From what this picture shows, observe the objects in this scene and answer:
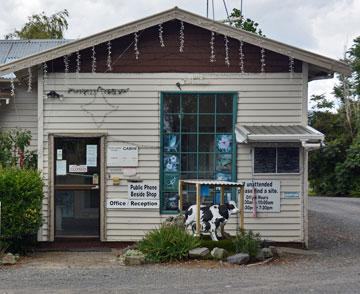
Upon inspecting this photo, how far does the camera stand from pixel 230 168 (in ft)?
41.4

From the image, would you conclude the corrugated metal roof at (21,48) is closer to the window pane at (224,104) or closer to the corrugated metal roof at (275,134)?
the window pane at (224,104)

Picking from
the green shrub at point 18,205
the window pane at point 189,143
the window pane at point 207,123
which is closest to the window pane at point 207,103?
the window pane at point 207,123

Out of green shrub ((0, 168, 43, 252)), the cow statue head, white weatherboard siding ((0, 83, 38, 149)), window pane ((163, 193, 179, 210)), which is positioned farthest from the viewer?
white weatherboard siding ((0, 83, 38, 149))

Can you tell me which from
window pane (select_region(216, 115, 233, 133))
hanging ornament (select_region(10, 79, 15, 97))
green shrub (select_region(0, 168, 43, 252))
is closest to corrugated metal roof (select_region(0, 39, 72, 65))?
hanging ornament (select_region(10, 79, 15, 97))

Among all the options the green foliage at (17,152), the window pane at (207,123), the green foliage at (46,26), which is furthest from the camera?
the green foliage at (46,26)

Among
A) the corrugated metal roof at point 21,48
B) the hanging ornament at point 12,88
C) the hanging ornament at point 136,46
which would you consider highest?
the corrugated metal roof at point 21,48

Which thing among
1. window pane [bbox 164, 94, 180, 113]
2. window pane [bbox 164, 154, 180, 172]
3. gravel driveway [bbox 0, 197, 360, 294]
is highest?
window pane [bbox 164, 94, 180, 113]

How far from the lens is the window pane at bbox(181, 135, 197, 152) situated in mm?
12664

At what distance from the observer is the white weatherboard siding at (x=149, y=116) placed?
12.5 meters

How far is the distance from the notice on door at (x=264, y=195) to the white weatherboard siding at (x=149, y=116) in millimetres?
131

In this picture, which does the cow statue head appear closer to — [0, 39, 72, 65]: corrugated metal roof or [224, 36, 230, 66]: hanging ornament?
[224, 36, 230, 66]: hanging ornament

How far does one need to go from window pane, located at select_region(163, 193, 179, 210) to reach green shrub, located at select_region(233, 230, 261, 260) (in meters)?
1.80

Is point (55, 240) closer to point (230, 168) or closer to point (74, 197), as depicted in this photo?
point (74, 197)

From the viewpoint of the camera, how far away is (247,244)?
1094cm
